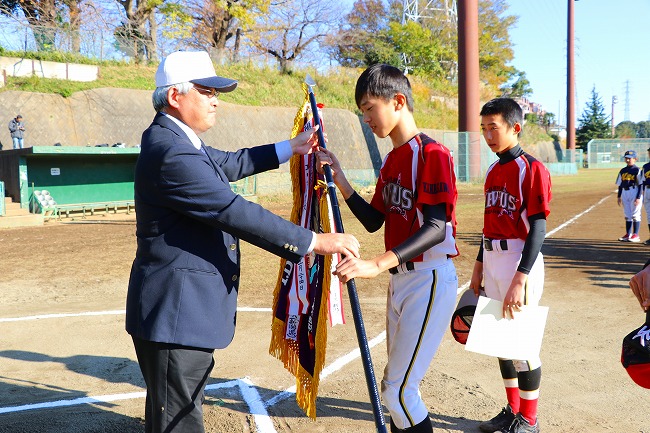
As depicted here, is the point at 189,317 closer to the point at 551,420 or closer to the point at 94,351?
the point at 551,420

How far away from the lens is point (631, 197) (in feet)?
43.5

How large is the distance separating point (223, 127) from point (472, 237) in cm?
2047

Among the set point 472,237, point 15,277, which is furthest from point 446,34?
point 15,277

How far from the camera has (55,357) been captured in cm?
546

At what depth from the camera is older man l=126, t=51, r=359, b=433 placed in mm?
2600

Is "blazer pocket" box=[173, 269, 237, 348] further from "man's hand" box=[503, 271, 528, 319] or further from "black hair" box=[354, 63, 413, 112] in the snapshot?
"man's hand" box=[503, 271, 528, 319]

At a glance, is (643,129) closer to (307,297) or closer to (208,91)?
(307,297)

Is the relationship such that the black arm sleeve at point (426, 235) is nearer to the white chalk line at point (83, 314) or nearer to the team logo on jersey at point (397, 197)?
the team logo on jersey at point (397, 197)

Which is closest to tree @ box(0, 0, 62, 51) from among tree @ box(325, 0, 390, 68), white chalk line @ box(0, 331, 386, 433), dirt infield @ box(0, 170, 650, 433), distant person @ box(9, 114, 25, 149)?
distant person @ box(9, 114, 25, 149)

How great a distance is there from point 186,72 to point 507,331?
2.43m

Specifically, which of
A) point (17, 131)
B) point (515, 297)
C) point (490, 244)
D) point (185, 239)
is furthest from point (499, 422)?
point (17, 131)

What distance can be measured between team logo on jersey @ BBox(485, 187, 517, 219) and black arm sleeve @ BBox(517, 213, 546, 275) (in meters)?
0.24

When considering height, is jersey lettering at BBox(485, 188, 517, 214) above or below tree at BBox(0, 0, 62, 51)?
below

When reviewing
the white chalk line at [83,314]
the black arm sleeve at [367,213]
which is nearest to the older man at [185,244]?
the black arm sleeve at [367,213]
